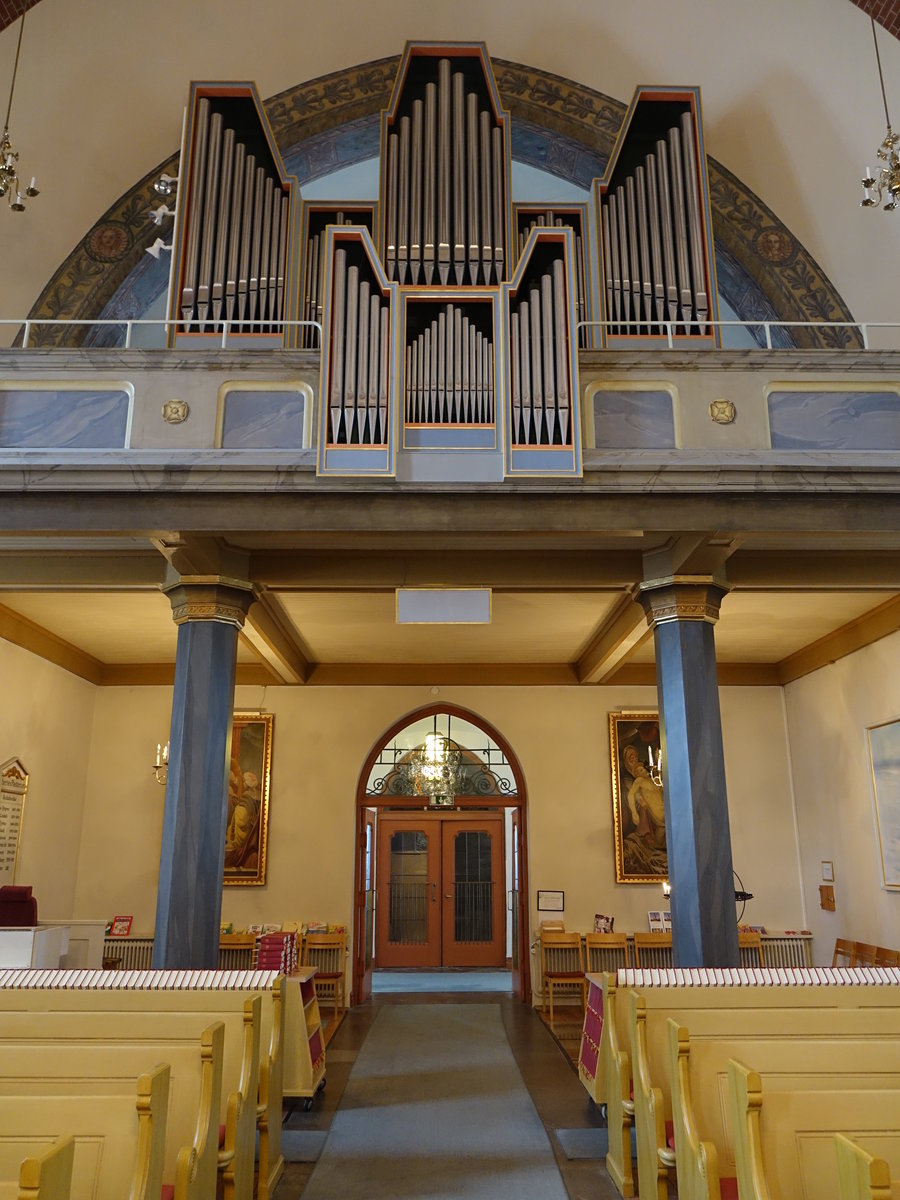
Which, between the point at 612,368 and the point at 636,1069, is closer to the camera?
the point at 636,1069

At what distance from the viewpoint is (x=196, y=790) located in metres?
6.65

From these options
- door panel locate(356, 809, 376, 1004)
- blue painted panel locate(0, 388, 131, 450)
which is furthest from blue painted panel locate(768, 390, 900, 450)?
door panel locate(356, 809, 376, 1004)

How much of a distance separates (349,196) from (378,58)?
1.43 metres

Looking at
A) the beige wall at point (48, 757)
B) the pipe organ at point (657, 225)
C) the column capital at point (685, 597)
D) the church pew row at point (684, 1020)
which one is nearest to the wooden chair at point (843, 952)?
the church pew row at point (684, 1020)

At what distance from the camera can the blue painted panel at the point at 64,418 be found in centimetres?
619

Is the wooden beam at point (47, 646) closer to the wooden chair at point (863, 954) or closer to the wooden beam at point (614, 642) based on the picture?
the wooden beam at point (614, 642)

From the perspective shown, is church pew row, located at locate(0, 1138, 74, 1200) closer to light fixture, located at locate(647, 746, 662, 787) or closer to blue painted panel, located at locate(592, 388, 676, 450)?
blue painted panel, located at locate(592, 388, 676, 450)

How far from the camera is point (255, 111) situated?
8.17 m

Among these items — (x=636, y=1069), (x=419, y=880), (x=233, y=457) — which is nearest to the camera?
(x=636, y=1069)

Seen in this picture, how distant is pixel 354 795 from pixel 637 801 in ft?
11.8

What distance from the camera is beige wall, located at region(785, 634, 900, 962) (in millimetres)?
9320

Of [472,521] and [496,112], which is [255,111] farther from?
[472,521]

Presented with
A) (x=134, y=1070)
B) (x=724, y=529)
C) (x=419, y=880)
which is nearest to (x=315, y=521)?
(x=724, y=529)

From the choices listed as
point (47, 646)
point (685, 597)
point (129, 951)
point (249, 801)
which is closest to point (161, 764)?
point (249, 801)
